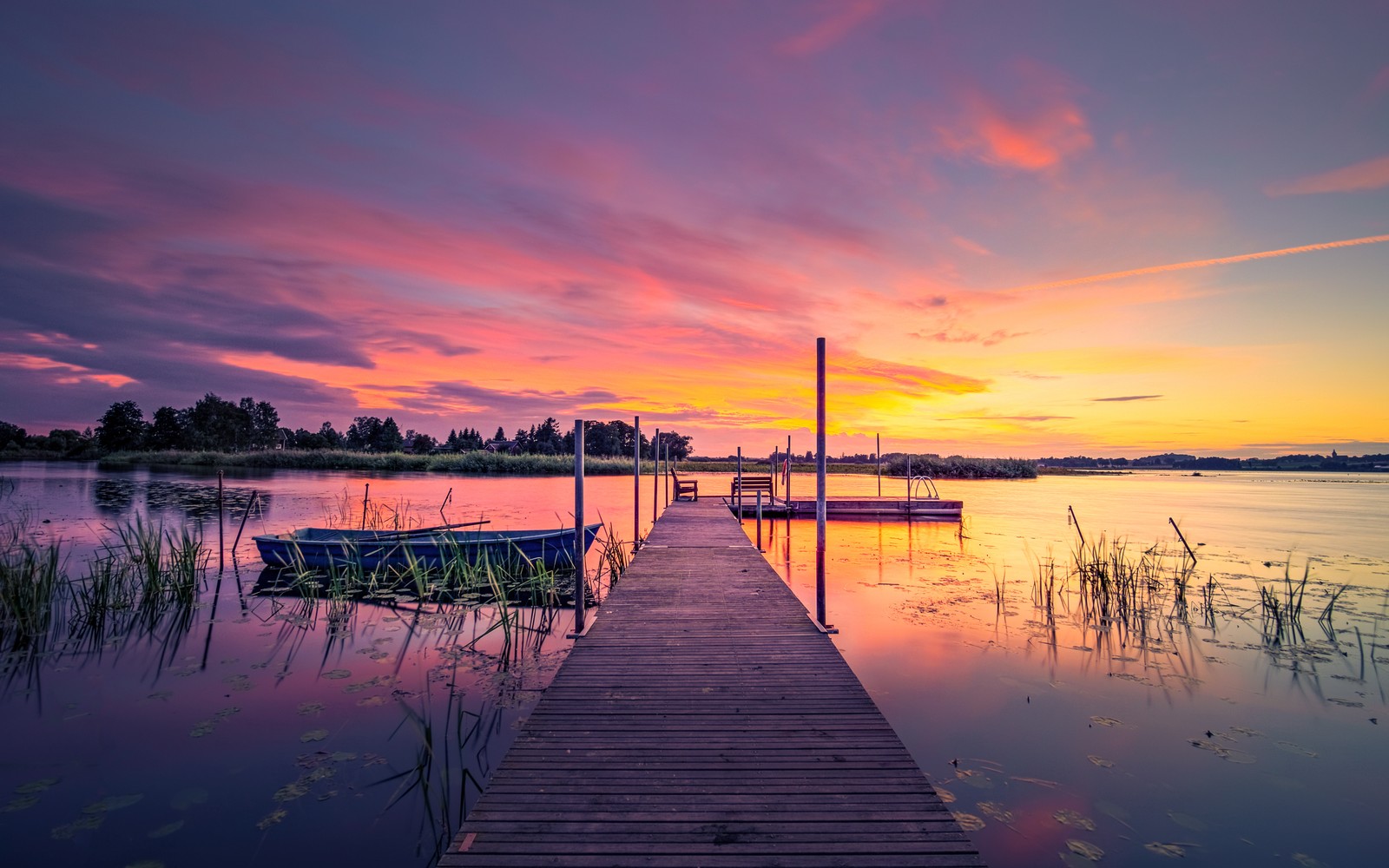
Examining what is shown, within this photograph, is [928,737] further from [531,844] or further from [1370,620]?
[1370,620]

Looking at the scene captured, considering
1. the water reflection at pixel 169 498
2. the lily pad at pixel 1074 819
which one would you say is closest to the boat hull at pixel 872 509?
the water reflection at pixel 169 498

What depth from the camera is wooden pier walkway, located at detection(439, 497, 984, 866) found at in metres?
2.89

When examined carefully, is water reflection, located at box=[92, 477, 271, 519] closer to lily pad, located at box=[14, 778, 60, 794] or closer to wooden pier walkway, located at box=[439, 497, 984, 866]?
lily pad, located at box=[14, 778, 60, 794]

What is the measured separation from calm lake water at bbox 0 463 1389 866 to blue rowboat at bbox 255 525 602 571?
1111mm

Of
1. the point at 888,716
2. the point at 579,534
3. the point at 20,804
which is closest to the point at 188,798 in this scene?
the point at 20,804

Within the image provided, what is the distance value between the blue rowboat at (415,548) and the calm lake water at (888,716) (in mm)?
1111

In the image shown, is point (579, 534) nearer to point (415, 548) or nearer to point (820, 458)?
point (820, 458)

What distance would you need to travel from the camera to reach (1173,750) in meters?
5.81

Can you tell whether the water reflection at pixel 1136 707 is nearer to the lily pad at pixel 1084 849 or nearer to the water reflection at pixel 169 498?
the lily pad at pixel 1084 849

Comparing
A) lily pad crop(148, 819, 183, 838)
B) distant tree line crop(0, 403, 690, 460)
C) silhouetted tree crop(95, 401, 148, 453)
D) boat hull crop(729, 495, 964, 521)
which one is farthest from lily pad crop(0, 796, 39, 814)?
silhouetted tree crop(95, 401, 148, 453)

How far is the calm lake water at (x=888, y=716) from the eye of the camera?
461 centimetres

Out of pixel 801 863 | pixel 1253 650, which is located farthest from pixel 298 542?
pixel 1253 650

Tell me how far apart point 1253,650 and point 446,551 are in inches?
561

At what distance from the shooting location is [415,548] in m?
12.6
